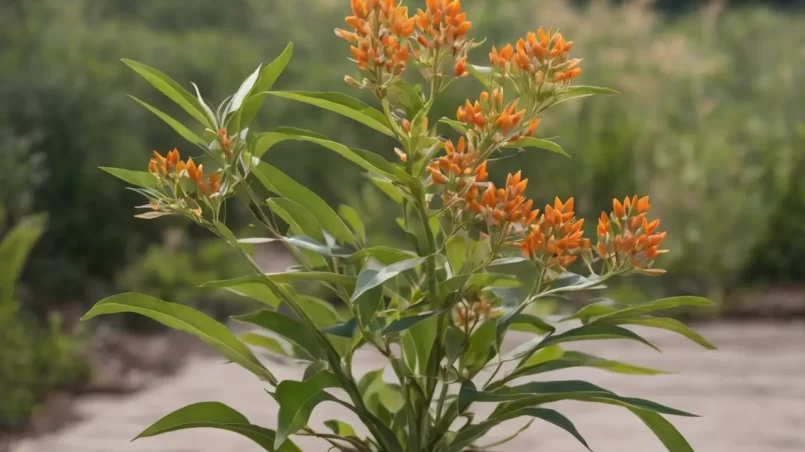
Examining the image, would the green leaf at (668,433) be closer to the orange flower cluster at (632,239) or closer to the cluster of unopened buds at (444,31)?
the orange flower cluster at (632,239)

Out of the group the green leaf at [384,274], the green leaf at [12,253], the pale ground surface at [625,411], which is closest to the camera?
the green leaf at [384,274]

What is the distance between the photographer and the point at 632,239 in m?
1.28

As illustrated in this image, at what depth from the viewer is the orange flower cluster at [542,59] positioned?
1236mm

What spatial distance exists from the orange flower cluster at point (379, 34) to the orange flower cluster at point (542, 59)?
0.42ft

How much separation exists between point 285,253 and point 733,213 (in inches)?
101

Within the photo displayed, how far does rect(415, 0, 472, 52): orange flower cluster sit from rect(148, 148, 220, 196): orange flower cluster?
0.36m

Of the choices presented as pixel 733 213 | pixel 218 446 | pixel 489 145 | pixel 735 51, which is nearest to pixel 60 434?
pixel 218 446

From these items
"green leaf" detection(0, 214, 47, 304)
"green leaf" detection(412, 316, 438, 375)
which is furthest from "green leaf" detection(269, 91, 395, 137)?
"green leaf" detection(0, 214, 47, 304)

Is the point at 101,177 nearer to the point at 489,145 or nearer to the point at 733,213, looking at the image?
the point at 733,213

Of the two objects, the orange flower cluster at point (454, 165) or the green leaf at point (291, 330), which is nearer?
the orange flower cluster at point (454, 165)

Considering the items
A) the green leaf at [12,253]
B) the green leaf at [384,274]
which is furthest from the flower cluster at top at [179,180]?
the green leaf at [12,253]

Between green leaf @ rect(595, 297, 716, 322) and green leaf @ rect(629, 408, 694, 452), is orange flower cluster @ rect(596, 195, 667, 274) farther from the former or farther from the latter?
green leaf @ rect(629, 408, 694, 452)

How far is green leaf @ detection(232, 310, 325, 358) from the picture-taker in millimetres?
1460

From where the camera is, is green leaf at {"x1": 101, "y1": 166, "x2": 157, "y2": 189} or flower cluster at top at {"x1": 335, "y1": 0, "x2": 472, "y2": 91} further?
green leaf at {"x1": 101, "y1": 166, "x2": 157, "y2": 189}
